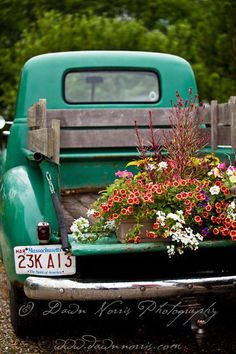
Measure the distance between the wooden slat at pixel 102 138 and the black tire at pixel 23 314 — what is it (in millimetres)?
1260

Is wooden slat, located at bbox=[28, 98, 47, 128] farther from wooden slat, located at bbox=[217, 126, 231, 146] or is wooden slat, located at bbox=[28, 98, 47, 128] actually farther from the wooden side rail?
wooden slat, located at bbox=[217, 126, 231, 146]

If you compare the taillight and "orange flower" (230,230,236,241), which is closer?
"orange flower" (230,230,236,241)

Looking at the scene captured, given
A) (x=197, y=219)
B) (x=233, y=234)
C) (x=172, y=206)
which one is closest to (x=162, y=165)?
(x=172, y=206)

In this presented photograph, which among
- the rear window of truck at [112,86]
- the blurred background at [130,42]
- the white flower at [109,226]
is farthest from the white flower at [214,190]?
the blurred background at [130,42]

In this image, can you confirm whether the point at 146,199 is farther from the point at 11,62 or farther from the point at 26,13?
the point at 26,13

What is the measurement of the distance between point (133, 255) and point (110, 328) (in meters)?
1.02

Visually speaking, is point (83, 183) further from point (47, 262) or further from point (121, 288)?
point (121, 288)

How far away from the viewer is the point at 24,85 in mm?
5562

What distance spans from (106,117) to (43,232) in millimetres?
1419

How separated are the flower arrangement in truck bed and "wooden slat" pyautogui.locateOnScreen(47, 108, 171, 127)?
1.08 meters

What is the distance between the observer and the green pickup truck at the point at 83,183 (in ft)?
12.3

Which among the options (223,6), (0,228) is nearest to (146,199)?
(0,228)

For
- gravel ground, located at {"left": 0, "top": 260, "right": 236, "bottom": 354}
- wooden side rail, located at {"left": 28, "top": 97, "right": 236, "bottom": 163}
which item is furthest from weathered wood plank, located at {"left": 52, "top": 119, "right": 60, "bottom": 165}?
gravel ground, located at {"left": 0, "top": 260, "right": 236, "bottom": 354}

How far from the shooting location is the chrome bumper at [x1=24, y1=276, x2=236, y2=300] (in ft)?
12.0
